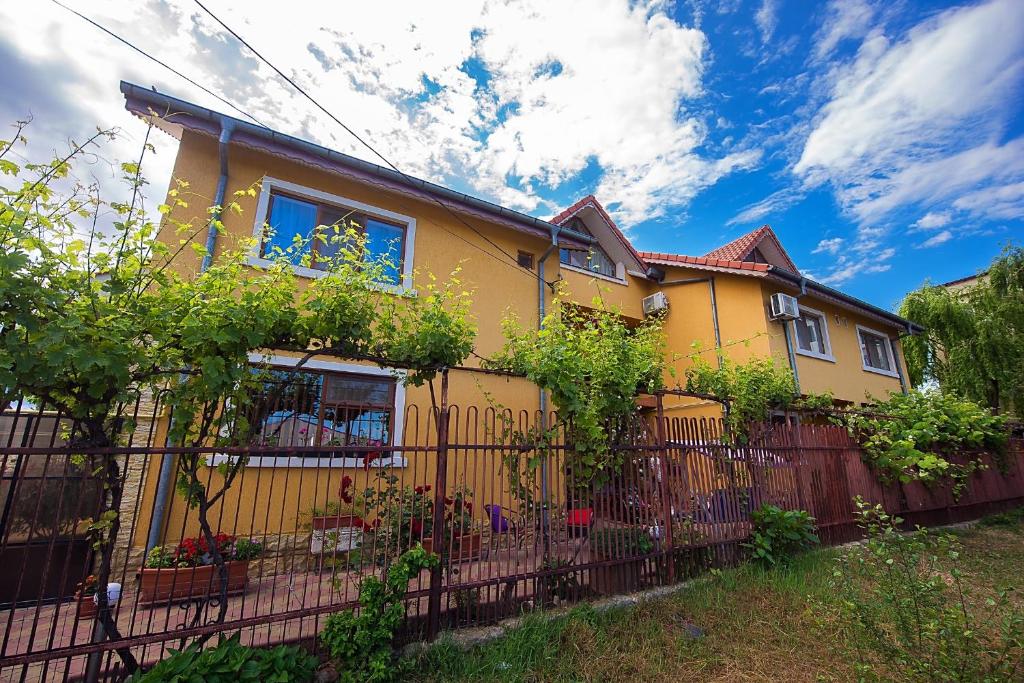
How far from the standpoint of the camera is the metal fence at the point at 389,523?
316 cm

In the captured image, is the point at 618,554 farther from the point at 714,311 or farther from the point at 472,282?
the point at 714,311

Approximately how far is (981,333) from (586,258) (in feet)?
47.3

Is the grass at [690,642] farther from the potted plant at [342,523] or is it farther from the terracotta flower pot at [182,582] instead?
the terracotta flower pot at [182,582]

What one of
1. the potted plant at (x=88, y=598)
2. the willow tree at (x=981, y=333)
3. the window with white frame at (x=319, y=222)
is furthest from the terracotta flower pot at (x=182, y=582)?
the willow tree at (x=981, y=333)

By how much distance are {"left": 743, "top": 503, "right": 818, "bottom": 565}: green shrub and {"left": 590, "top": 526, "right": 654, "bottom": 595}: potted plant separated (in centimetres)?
168

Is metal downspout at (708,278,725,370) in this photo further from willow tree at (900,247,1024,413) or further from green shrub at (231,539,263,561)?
green shrub at (231,539,263,561)

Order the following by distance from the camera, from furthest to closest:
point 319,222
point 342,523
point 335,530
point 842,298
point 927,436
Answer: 1. point 842,298
2. point 927,436
3. point 319,222
4. point 342,523
5. point 335,530

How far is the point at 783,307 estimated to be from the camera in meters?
10.6

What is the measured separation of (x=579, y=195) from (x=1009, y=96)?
8418 millimetres

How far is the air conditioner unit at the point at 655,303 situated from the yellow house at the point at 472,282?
0.06m

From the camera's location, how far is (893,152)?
31.4 ft

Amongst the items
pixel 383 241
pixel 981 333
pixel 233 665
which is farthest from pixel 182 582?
pixel 981 333

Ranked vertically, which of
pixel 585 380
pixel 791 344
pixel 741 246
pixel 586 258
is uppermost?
pixel 741 246

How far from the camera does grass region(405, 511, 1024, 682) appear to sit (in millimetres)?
3314
